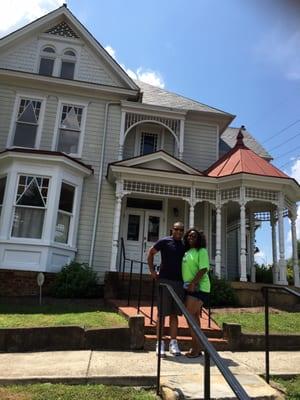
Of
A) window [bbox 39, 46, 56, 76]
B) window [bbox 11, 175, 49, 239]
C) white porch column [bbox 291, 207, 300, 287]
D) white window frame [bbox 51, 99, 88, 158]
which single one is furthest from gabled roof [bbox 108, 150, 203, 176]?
window [bbox 39, 46, 56, 76]

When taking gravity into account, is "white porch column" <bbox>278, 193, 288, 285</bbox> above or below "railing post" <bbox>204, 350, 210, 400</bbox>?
above

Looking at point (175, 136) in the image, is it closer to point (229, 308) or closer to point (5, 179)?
point (5, 179)

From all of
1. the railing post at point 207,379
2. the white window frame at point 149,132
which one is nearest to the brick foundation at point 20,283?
the white window frame at point 149,132

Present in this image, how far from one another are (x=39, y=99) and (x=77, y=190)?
3831mm

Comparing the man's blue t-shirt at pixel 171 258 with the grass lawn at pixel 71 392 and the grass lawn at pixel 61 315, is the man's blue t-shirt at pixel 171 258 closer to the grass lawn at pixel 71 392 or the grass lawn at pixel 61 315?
the grass lawn at pixel 61 315

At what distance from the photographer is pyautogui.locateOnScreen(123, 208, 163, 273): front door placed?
13367 mm

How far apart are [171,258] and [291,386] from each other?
7.33 ft

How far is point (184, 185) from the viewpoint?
510 inches

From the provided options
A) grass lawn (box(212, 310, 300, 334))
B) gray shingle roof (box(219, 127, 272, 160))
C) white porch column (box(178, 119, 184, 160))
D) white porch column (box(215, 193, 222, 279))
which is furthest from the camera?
gray shingle roof (box(219, 127, 272, 160))

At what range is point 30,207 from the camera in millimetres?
11781

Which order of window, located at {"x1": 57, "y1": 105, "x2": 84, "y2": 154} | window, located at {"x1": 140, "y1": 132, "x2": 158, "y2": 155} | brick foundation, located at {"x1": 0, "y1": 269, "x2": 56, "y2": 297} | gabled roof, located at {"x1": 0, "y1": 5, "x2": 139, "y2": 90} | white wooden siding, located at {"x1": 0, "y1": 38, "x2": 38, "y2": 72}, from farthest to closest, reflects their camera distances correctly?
window, located at {"x1": 140, "y1": 132, "x2": 158, "y2": 155}, gabled roof, located at {"x1": 0, "y1": 5, "x2": 139, "y2": 90}, white wooden siding, located at {"x1": 0, "y1": 38, "x2": 38, "y2": 72}, window, located at {"x1": 57, "y1": 105, "x2": 84, "y2": 154}, brick foundation, located at {"x1": 0, "y1": 269, "x2": 56, "y2": 297}

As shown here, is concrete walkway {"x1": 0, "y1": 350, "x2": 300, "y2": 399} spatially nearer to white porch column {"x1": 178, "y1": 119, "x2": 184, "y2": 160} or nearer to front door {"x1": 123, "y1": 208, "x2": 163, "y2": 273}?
front door {"x1": 123, "y1": 208, "x2": 163, "y2": 273}

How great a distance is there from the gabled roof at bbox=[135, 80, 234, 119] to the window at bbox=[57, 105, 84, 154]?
10.4 ft

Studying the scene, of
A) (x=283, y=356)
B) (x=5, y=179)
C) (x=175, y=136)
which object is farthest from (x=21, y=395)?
(x=175, y=136)
